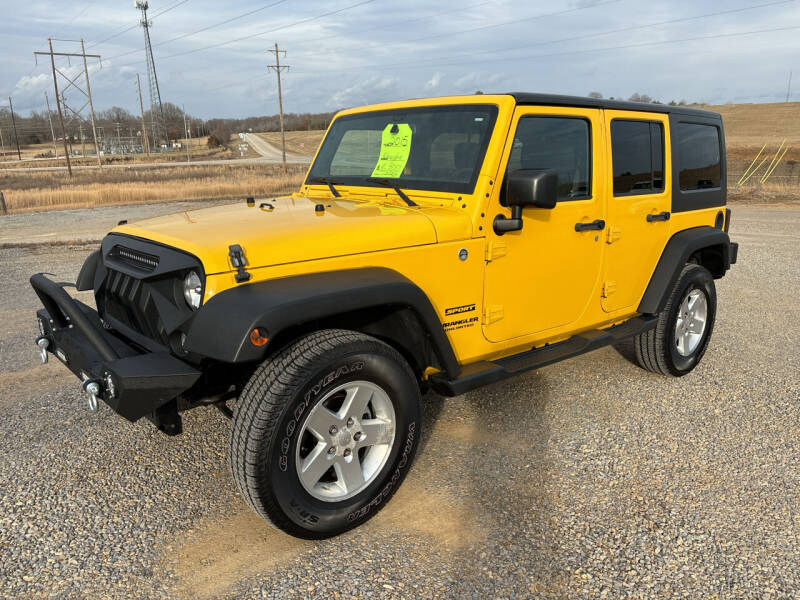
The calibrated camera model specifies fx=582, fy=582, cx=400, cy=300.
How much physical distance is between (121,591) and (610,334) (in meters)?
3.12

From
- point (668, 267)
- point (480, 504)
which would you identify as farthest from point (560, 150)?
point (480, 504)

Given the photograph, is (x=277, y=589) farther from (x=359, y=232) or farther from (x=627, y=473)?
(x=627, y=473)

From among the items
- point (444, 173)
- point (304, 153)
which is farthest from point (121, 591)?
point (304, 153)

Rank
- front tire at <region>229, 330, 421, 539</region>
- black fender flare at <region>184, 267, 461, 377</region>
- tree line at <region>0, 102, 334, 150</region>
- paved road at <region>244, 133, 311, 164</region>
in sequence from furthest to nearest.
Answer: tree line at <region>0, 102, 334, 150</region>
paved road at <region>244, 133, 311, 164</region>
front tire at <region>229, 330, 421, 539</region>
black fender flare at <region>184, 267, 461, 377</region>

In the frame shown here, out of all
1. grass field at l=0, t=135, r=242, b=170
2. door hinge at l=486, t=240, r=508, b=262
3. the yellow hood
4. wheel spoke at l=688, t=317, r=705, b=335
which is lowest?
wheel spoke at l=688, t=317, r=705, b=335

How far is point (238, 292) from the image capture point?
2361 mm

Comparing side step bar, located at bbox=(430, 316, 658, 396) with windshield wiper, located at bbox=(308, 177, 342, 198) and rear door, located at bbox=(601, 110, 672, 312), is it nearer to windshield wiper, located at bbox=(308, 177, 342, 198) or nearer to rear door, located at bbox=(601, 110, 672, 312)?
rear door, located at bbox=(601, 110, 672, 312)

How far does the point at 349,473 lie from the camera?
106 inches

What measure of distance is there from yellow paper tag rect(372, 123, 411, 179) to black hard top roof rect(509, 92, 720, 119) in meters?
0.68

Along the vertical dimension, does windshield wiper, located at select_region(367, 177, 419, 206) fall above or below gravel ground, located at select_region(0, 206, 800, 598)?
above

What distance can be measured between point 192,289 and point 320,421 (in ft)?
2.60

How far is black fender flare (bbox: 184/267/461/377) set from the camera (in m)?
2.22

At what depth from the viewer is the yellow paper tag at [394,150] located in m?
3.48

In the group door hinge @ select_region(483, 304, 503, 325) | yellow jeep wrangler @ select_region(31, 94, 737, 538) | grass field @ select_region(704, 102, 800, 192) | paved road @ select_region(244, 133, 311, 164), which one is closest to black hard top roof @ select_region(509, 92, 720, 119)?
yellow jeep wrangler @ select_region(31, 94, 737, 538)
